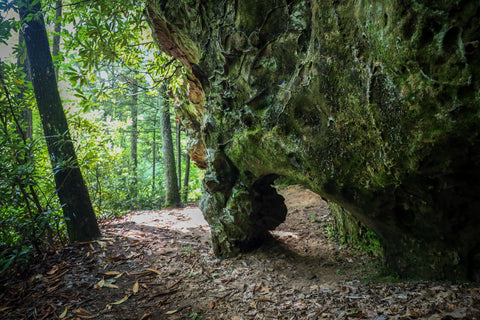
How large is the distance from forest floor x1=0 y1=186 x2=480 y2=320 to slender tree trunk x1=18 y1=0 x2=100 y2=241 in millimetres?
613

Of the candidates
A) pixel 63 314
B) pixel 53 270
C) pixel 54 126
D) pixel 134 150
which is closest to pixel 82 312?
pixel 63 314

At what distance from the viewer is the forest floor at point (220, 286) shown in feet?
7.77

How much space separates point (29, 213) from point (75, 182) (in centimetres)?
87

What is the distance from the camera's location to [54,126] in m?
4.79

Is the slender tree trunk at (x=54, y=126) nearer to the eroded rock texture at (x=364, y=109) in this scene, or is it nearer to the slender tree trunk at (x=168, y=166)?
the eroded rock texture at (x=364, y=109)

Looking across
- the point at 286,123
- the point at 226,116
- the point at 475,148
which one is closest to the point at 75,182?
the point at 226,116

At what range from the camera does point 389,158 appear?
2178 millimetres

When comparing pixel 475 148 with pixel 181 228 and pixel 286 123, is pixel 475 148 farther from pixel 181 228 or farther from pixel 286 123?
pixel 181 228

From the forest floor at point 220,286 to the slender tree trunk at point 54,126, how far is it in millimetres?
613

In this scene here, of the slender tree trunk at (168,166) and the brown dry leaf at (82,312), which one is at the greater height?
the slender tree trunk at (168,166)

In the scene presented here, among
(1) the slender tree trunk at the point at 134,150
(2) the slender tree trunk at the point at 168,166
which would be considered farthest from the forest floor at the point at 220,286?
(1) the slender tree trunk at the point at 134,150

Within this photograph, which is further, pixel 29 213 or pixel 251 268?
pixel 29 213

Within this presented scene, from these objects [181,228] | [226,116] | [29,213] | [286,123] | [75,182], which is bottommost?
[181,228]

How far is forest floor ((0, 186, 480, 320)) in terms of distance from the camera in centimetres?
237
